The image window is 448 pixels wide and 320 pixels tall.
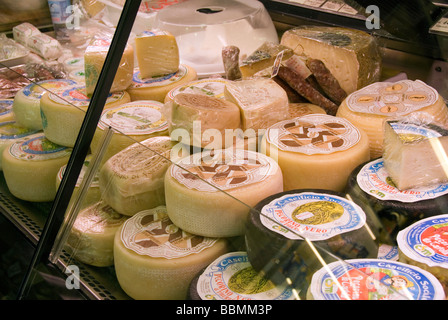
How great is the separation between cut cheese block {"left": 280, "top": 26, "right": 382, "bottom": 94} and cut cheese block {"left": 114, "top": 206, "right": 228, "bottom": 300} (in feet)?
3.10

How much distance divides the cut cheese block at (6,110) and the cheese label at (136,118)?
2.02 feet

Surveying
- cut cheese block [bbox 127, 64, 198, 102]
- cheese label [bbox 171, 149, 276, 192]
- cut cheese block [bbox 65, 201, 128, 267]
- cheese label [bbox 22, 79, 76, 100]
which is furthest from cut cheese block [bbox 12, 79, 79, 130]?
cheese label [bbox 171, 149, 276, 192]

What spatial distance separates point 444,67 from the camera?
1.82 meters

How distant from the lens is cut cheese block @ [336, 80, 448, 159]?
167 centimetres

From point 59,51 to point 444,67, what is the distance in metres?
1.62

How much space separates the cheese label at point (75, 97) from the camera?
5.76ft

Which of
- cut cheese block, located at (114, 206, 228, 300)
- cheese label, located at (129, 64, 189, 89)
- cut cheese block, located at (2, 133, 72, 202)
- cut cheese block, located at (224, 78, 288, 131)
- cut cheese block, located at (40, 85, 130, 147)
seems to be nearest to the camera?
cut cheese block, located at (114, 206, 228, 300)

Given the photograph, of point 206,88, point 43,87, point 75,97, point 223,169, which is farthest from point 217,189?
point 43,87

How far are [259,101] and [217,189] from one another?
481mm

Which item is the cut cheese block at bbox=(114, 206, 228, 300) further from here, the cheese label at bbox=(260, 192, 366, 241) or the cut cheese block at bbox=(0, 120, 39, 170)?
the cut cheese block at bbox=(0, 120, 39, 170)

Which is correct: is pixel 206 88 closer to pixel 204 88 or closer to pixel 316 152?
pixel 204 88

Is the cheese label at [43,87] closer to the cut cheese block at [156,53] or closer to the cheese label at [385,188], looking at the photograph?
the cut cheese block at [156,53]

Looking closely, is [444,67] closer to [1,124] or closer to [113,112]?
[113,112]
